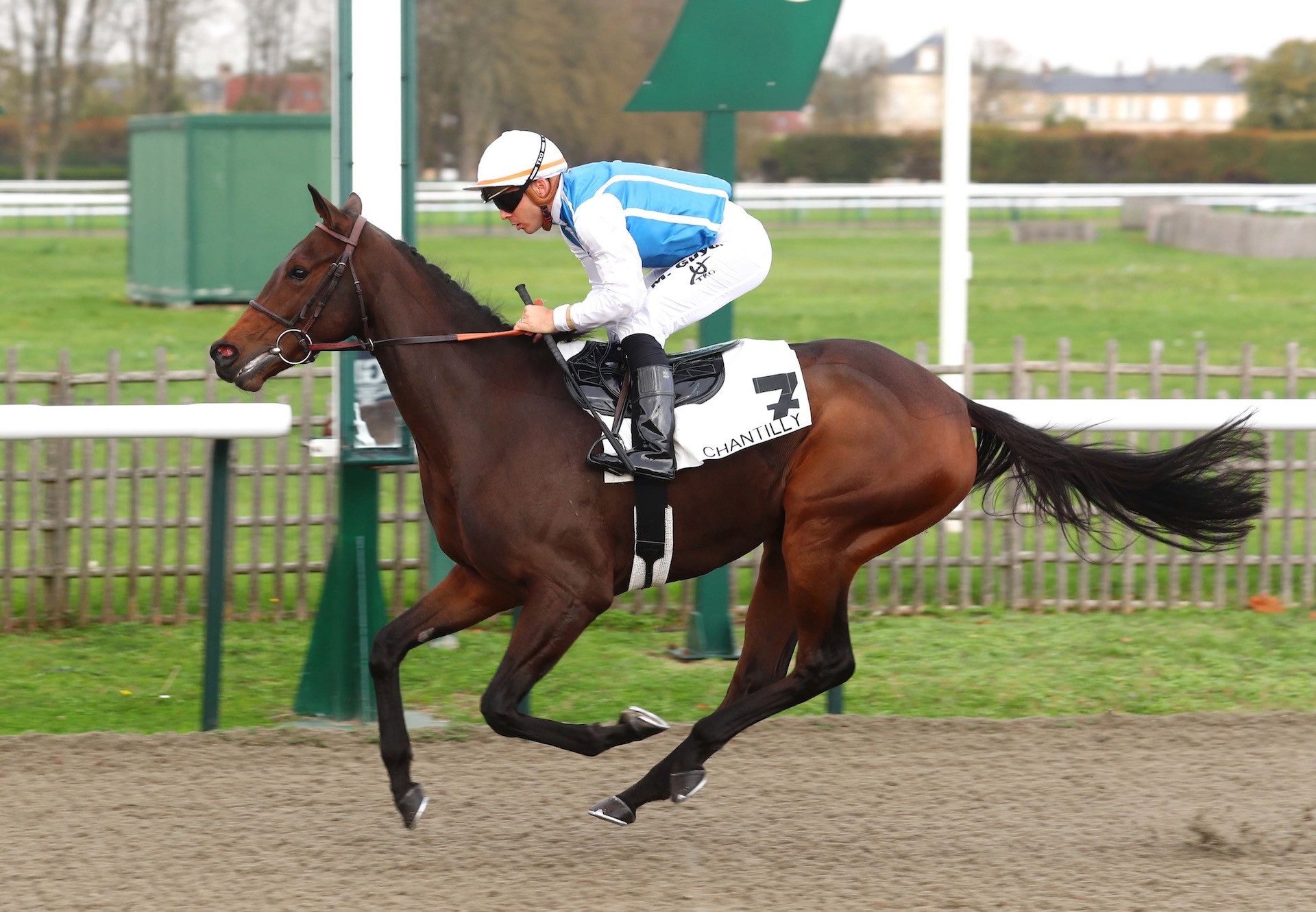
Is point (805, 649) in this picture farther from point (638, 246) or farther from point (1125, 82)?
point (1125, 82)

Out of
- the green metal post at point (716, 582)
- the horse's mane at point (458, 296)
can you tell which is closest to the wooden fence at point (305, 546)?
the green metal post at point (716, 582)

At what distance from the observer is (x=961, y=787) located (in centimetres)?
454

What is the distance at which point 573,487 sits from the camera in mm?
4152

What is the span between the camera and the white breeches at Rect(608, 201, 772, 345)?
437 centimetres

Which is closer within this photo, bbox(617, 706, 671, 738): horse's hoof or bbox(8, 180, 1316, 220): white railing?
bbox(617, 706, 671, 738): horse's hoof

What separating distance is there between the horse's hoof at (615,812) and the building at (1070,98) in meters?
36.0

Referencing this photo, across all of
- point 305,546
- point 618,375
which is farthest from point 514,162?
point 305,546

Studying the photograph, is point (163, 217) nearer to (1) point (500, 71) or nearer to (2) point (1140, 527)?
(2) point (1140, 527)

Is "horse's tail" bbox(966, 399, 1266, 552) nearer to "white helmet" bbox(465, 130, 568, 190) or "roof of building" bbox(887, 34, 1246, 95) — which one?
"white helmet" bbox(465, 130, 568, 190)

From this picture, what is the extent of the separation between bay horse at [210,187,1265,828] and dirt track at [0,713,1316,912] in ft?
0.77

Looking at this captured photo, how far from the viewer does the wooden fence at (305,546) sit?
6.27 m

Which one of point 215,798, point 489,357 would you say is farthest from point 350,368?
point 215,798

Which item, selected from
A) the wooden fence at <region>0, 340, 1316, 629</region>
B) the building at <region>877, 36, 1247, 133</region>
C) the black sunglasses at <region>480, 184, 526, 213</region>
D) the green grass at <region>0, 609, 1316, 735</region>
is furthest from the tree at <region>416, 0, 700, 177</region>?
the black sunglasses at <region>480, 184, 526, 213</region>

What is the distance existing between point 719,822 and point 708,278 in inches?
60.4
